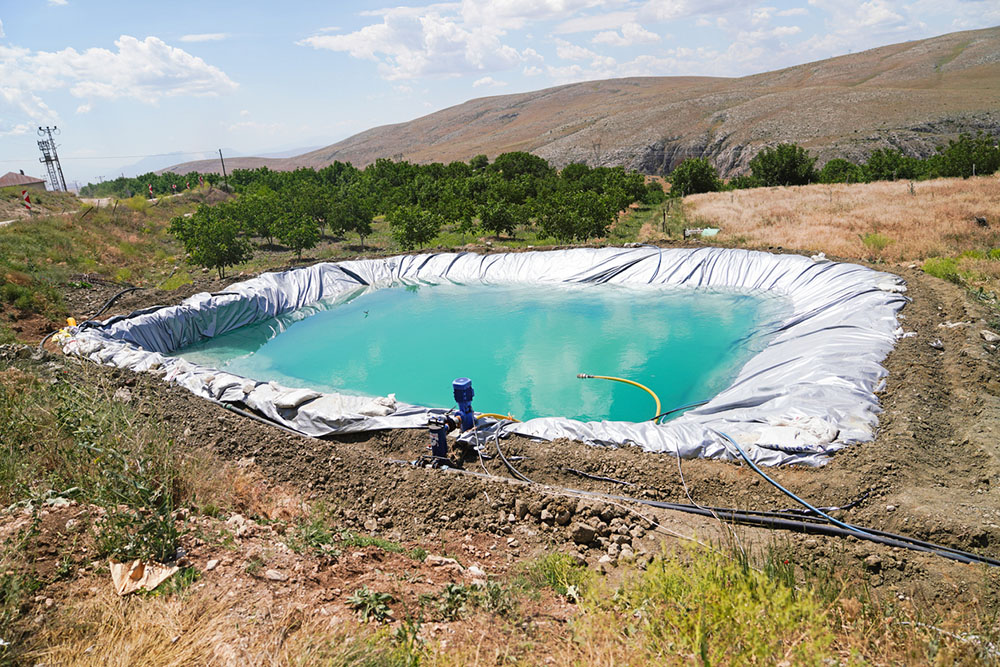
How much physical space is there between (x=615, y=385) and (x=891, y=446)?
4.14m

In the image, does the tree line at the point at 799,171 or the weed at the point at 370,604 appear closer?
the weed at the point at 370,604

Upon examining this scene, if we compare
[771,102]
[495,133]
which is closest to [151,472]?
[771,102]

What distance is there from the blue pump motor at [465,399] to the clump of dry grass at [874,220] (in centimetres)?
1148

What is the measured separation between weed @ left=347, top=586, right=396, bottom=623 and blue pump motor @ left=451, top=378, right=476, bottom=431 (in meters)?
3.14

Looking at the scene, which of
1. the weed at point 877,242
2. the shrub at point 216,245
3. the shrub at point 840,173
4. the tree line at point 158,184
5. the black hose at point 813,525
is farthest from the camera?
the tree line at point 158,184

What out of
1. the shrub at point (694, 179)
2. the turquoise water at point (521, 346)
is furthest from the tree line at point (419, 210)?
the turquoise water at point (521, 346)

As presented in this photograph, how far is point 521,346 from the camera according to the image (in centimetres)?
1140

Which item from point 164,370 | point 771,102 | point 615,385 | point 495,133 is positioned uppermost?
point 495,133

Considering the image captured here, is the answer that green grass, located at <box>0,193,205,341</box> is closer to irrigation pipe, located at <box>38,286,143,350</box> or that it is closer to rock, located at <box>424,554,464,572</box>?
irrigation pipe, located at <box>38,286,143,350</box>

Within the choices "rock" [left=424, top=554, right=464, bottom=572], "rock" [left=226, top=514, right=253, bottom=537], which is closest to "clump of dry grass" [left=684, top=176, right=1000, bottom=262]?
"rock" [left=424, top=554, right=464, bottom=572]

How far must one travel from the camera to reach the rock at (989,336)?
7.57 metres

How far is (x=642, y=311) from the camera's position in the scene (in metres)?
13.0

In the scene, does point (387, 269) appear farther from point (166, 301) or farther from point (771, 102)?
point (771, 102)

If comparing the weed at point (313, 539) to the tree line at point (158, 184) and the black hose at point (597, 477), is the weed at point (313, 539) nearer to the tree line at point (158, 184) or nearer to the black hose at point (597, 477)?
the black hose at point (597, 477)
